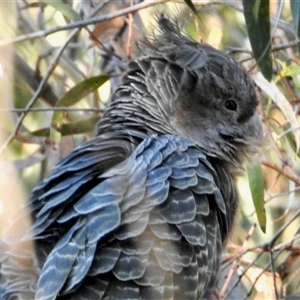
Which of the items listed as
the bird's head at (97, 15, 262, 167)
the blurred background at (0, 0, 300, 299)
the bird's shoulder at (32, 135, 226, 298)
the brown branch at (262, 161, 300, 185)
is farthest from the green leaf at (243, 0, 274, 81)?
the brown branch at (262, 161, 300, 185)

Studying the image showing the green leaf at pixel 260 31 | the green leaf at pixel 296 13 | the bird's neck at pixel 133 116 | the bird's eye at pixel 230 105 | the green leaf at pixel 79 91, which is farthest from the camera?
the green leaf at pixel 79 91

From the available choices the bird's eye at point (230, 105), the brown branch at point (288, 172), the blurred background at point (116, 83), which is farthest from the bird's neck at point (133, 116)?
the brown branch at point (288, 172)

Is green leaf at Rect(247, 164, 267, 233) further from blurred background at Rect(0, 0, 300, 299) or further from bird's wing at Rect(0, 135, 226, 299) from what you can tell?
bird's wing at Rect(0, 135, 226, 299)

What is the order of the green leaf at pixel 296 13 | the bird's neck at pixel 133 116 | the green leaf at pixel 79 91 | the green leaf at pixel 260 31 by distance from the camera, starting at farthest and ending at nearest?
the green leaf at pixel 79 91, the bird's neck at pixel 133 116, the green leaf at pixel 260 31, the green leaf at pixel 296 13

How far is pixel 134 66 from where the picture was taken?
3043 millimetres

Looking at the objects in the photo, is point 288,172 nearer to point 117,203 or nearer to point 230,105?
point 230,105

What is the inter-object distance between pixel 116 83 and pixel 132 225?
1.47 metres

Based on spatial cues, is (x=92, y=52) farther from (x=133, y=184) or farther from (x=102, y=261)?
(x=102, y=261)

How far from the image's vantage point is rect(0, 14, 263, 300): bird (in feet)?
7.27

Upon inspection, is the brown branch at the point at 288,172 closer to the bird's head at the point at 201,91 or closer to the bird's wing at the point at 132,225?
the bird's head at the point at 201,91

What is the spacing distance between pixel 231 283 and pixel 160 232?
929mm

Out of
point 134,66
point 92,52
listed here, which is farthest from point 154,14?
point 92,52

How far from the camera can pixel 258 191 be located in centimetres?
290

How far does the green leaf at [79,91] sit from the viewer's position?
128 inches
